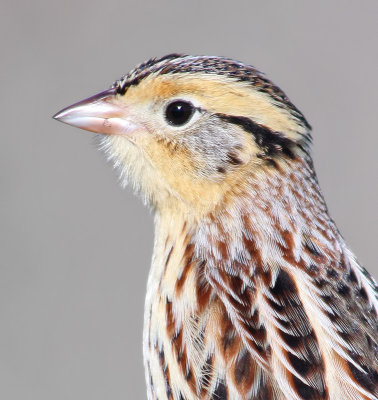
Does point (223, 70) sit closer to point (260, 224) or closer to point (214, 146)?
point (214, 146)

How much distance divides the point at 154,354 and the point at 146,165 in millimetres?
627

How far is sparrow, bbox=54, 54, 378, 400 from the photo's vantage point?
209 cm

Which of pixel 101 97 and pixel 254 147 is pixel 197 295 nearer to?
pixel 254 147

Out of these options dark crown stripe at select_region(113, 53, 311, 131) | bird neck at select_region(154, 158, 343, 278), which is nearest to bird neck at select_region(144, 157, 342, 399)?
bird neck at select_region(154, 158, 343, 278)

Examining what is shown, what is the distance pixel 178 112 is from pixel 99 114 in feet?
1.00

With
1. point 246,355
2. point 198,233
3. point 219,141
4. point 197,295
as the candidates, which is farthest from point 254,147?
point 246,355

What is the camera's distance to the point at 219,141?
2.54 metres

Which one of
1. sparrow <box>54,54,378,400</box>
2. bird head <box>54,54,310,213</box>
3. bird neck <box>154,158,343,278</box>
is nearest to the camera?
sparrow <box>54,54,378,400</box>

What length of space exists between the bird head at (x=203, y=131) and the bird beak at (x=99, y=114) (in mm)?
50

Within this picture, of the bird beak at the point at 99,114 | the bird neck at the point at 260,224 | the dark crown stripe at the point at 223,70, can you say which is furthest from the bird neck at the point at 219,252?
the bird beak at the point at 99,114

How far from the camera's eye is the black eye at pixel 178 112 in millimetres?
2537

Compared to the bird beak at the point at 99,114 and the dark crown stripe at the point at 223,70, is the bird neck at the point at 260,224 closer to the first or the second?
the dark crown stripe at the point at 223,70

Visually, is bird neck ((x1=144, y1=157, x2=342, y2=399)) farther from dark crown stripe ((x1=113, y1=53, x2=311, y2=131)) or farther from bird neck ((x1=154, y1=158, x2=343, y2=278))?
dark crown stripe ((x1=113, y1=53, x2=311, y2=131))

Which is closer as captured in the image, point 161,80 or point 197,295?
Result: point 197,295
